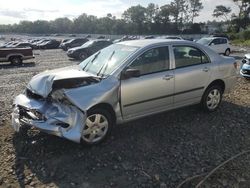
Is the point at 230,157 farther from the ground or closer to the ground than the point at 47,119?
closer to the ground

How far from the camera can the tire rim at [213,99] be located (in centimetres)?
678

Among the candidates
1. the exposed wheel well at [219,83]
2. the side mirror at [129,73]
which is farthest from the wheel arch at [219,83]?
the side mirror at [129,73]

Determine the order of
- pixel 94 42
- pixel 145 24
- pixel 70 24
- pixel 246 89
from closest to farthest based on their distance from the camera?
pixel 246 89 → pixel 94 42 → pixel 145 24 → pixel 70 24

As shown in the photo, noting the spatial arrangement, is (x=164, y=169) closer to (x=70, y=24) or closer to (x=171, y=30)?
(x=171, y=30)

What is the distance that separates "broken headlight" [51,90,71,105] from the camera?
4.88m

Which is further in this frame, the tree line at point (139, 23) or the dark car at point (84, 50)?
the tree line at point (139, 23)

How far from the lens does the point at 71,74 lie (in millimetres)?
5527

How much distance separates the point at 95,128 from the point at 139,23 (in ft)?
356

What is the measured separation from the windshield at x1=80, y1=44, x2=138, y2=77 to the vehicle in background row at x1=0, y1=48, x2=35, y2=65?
46.6 feet

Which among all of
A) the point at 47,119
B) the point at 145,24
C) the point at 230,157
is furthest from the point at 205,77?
the point at 145,24

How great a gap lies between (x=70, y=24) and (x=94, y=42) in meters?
102

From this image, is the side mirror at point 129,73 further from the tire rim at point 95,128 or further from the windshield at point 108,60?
the tire rim at point 95,128

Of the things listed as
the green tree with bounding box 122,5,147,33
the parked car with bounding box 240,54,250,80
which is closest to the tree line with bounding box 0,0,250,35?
the green tree with bounding box 122,5,147,33

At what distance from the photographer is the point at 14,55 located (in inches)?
757
